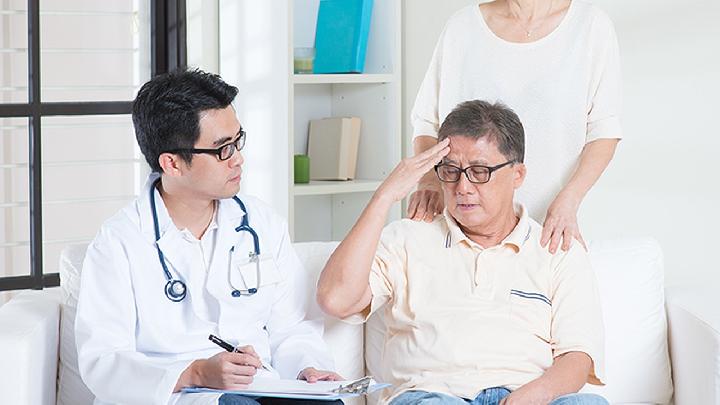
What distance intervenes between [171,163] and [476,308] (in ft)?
2.34

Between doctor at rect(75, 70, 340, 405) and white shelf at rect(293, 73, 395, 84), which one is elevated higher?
white shelf at rect(293, 73, 395, 84)

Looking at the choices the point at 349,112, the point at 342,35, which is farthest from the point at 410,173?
the point at 349,112

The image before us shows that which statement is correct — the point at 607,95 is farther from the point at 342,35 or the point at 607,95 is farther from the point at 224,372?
the point at 342,35

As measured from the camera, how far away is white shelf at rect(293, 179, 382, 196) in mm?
3871

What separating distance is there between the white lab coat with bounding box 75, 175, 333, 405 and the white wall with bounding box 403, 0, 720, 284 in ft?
3.93

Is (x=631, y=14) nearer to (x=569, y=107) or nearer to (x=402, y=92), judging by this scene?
(x=569, y=107)

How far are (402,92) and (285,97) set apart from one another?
0.49 m

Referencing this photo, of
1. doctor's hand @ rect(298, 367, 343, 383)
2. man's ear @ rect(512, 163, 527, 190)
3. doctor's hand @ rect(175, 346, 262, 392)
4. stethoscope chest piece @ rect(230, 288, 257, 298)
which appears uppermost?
man's ear @ rect(512, 163, 527, 190)

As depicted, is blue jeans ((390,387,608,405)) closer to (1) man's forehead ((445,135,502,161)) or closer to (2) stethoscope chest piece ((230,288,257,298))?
(2) stethoscope chest piece ((230,288,257,298))

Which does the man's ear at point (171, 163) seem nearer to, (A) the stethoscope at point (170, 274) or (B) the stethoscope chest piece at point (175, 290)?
(A) the stethoscope at point (170, 274)

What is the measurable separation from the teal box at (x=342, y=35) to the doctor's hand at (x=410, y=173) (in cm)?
163

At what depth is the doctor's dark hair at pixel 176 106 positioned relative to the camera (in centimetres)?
229

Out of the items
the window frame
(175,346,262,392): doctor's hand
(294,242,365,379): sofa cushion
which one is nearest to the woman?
(294,242,365,379): sofa cushion

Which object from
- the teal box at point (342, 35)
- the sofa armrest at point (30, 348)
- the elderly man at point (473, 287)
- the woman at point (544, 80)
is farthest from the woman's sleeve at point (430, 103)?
the teal box at point (342, 35)
